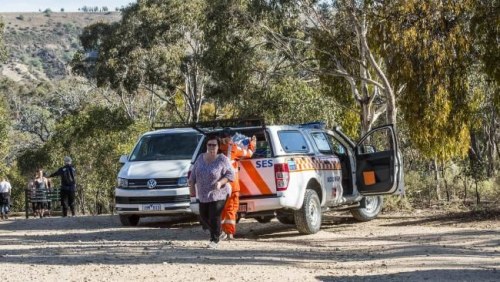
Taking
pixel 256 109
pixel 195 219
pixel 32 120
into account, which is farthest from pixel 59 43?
pixel 195 219

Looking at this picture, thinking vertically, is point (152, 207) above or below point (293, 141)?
below

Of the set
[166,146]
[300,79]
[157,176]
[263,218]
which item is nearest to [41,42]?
[300,79]

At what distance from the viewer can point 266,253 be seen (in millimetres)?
9977

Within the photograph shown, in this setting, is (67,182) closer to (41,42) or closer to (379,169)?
(379,169)

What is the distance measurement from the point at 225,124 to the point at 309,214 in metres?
2.34

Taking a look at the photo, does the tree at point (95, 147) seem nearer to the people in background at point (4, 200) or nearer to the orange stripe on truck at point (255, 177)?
the people in background at point (4, 200)

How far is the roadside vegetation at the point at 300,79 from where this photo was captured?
1647 cm

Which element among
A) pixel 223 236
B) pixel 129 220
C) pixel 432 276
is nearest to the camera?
pixel 432 276

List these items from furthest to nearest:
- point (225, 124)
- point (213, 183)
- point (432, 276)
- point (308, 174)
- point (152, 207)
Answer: point (152, 207) < point (225, 124) < point (308, 174) < point (213, 183) < point (432, 276)

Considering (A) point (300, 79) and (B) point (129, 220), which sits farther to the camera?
(A) point (300, 79)

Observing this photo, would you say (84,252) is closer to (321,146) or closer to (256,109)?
(321,146)

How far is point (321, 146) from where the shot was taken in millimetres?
13562

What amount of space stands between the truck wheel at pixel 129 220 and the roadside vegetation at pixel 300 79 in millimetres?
6014

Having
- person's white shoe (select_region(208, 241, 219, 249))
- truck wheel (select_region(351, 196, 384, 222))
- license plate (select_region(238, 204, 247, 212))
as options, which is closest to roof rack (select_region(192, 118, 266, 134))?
license plate (select_region(238, 204, 247, 212))
